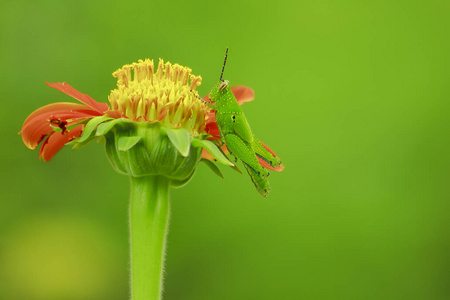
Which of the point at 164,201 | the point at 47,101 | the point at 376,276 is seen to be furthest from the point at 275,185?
the point at 164,201

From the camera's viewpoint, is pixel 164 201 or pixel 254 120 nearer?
pixel 164 201

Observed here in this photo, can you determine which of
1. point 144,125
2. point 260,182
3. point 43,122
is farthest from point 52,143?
point 260,182

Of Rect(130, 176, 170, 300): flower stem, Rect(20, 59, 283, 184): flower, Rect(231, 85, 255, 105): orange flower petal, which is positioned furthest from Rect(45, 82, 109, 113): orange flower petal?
Rect(231, 85, 255, 105): orange flower petal

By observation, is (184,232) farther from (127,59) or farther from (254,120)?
(127,59)

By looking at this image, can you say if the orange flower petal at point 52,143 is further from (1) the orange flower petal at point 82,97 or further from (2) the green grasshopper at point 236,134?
(2) the green grasshopper at point 236,134

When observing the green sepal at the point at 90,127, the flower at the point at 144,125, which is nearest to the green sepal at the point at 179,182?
the flower at the point at 144,125
